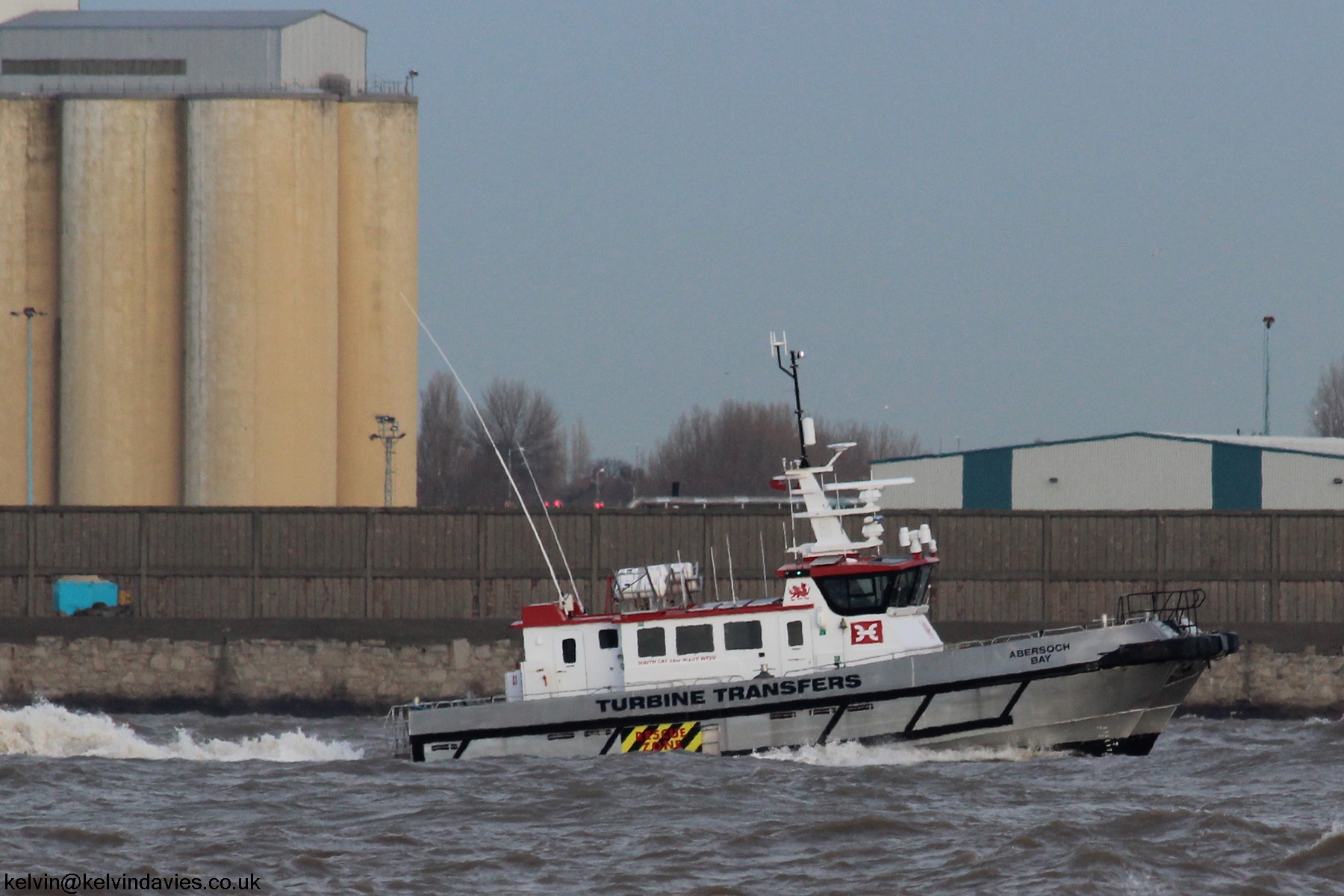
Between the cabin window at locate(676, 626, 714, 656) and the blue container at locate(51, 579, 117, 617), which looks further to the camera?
the blue container at locate(51, 579, 117, 617)

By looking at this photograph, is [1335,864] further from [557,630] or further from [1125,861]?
[557,630]

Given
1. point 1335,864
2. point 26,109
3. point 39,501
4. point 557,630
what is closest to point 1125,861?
point 1335,864

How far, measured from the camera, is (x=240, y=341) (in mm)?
42625

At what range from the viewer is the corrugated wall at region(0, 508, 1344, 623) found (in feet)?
91.9

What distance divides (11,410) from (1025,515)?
1100 inches

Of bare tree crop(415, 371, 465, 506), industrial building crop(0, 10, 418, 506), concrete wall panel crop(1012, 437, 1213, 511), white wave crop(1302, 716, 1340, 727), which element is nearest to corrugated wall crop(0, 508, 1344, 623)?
white wave crop(1302, 716, 1340, 727)

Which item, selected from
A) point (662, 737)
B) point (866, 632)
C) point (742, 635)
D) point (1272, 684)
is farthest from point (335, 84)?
point (866, 632)

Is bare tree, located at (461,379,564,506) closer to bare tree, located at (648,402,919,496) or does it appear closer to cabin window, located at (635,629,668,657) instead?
bare tree, located at (648,402,919,496)

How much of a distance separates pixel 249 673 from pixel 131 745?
19.8 ft

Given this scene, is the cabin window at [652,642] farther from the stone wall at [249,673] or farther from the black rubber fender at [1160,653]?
the stone wall at [249,673]

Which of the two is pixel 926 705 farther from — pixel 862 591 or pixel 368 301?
pixel 368 301

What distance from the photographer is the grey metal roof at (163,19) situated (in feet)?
150

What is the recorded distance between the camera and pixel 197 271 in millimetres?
43031

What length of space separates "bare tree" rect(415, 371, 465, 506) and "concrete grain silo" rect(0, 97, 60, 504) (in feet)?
141
